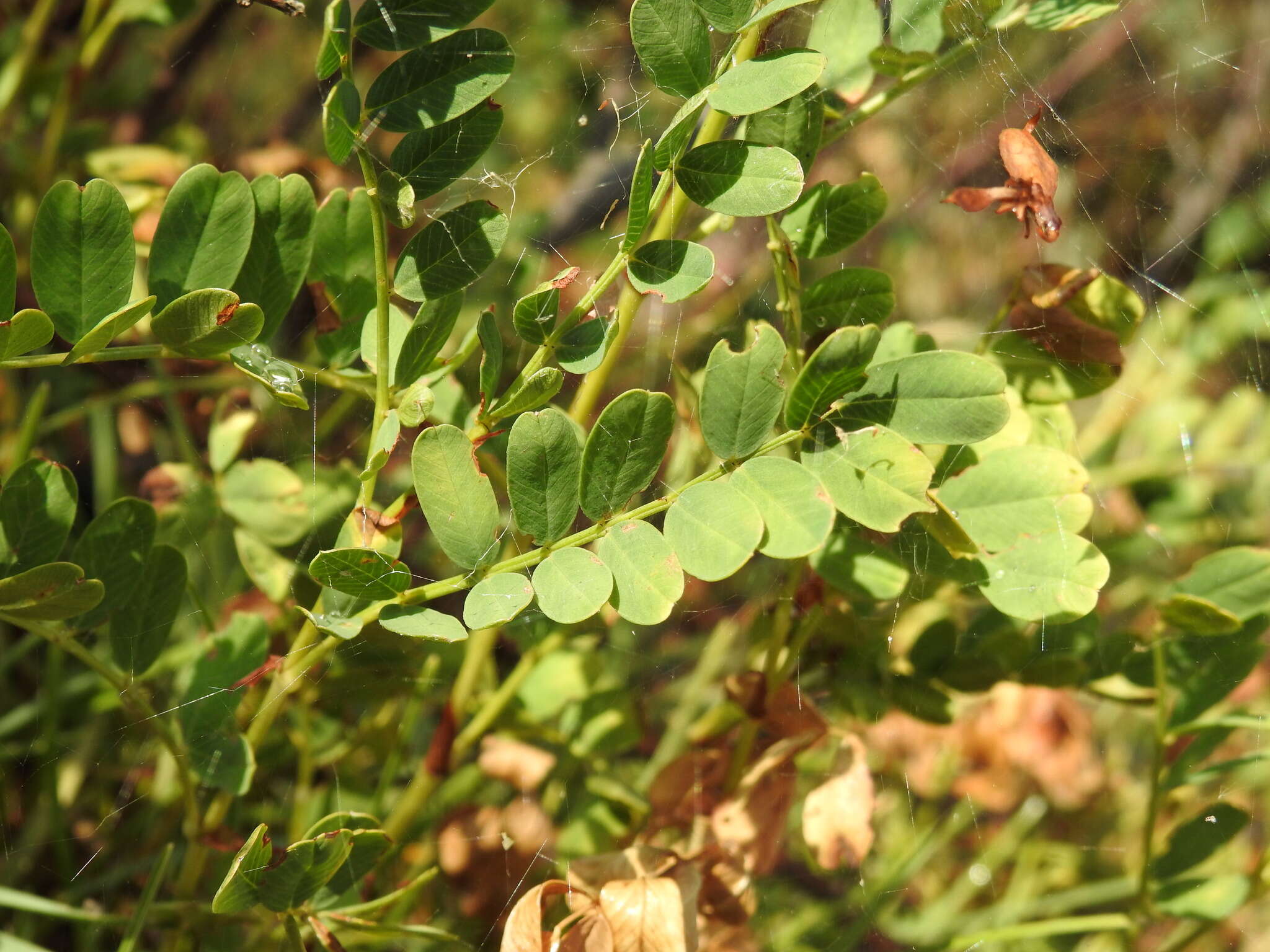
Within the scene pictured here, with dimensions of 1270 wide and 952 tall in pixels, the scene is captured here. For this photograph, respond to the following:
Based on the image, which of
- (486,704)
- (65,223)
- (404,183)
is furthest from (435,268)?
(486,704)

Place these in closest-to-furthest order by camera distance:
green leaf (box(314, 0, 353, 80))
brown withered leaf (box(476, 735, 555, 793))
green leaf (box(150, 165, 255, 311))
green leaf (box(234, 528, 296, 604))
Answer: green leaf (box(314, 0, 353, 80)) < green leaf (box(150, 165, 255, 311)) < green leaf (box(234, 528, 296, 604)) < brown withered leaf (box(476, 735, 555, 793))

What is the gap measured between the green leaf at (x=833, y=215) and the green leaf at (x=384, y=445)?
0.26 meters

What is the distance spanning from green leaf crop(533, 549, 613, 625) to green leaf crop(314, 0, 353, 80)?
0.25 meters

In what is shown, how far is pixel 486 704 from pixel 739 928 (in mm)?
222

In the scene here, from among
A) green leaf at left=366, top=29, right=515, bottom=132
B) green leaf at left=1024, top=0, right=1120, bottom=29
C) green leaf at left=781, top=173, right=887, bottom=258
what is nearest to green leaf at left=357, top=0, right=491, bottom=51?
green leaf at left=366, top=29, right=515, bottom=132

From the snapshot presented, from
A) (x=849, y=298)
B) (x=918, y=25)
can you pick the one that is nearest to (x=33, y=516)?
(x=849, y=298)

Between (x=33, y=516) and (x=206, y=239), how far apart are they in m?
0.17

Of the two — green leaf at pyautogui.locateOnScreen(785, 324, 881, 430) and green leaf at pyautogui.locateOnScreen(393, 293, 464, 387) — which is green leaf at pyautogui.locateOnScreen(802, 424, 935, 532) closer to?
green leaf at pyautogui.locateOnScreen(785, 324, 881, 430)

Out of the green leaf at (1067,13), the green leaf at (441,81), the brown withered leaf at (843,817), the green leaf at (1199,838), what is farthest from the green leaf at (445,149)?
the green leaf at (1199,838)

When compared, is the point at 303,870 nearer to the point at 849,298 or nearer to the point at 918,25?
the point at 849,298

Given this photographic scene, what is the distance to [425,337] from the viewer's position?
1.68ft

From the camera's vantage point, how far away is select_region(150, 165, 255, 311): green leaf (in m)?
0.53

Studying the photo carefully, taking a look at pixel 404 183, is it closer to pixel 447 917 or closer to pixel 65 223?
pixel 65 223

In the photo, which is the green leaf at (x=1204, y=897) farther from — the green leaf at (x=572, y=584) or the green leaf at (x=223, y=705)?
the green leaf at (x=223, y=705)
